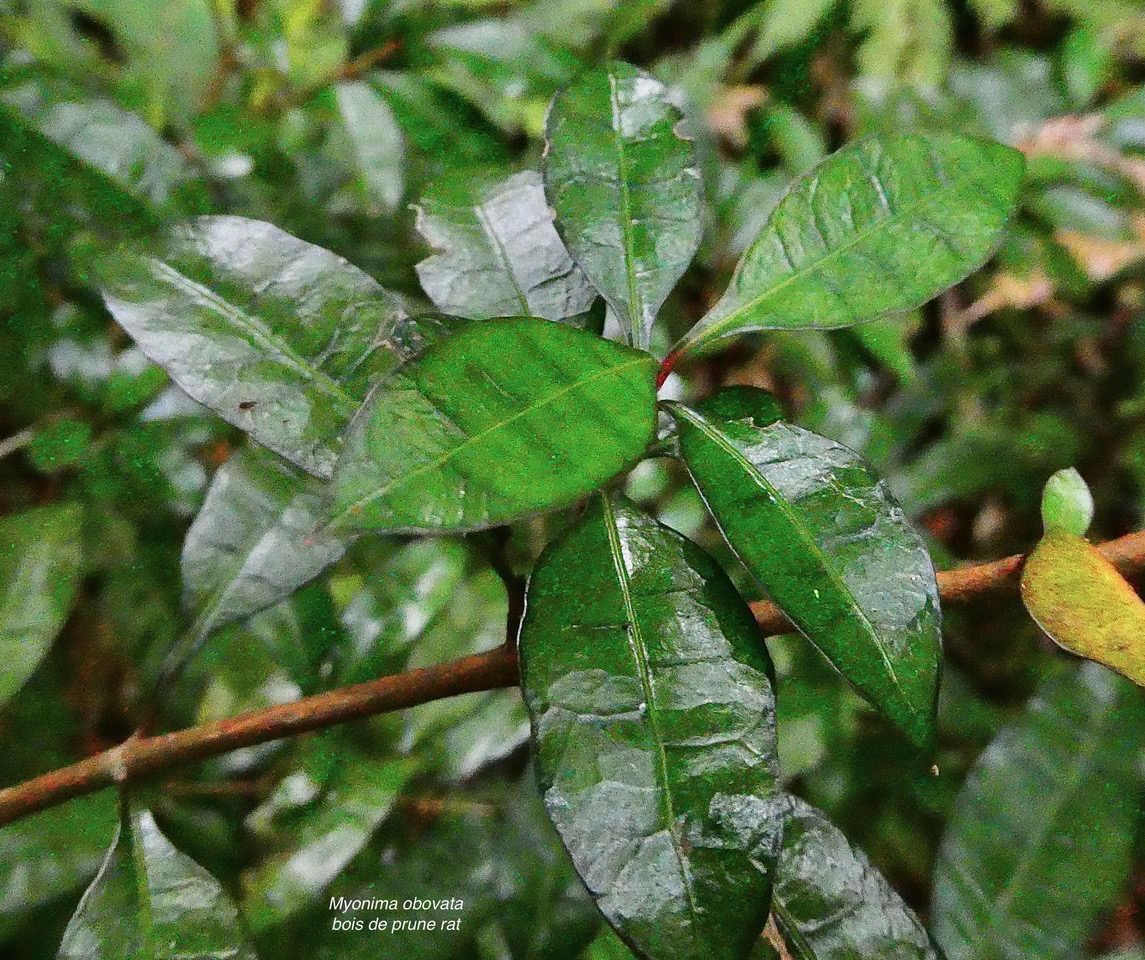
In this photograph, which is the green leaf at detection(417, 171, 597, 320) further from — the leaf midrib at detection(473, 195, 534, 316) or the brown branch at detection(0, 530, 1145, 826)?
the brown branch at detection(0, 530, 1145, 826)

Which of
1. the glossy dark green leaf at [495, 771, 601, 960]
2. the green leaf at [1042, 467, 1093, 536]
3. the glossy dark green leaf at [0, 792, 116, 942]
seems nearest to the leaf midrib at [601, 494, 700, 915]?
the green leaf at [1042, 467, 1093, 536]

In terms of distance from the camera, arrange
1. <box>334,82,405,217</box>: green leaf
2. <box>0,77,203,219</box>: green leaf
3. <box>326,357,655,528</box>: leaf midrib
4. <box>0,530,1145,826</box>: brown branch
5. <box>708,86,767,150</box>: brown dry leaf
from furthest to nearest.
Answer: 1. <box>708,86,767,150</box>: brown dry leaf
2. <box>334,82,405,217</box>: green leaf
3. <box>0,77,203,219</box>: green leaf
4. <box>0,530,1145,826</box>: brown branch
5. <box>326,357,655,528</box>: leaf midrib

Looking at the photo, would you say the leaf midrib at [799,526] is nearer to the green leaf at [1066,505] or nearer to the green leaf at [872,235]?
the green leaf at [872,235]

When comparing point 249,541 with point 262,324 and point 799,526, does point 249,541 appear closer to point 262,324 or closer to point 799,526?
point 262,324

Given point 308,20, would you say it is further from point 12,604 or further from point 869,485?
point 869,485

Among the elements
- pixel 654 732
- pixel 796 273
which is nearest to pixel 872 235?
pixel 796 273

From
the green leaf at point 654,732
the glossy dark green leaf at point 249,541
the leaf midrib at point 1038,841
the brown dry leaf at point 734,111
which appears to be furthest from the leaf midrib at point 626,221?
the brown dry leaf at point 734,111
